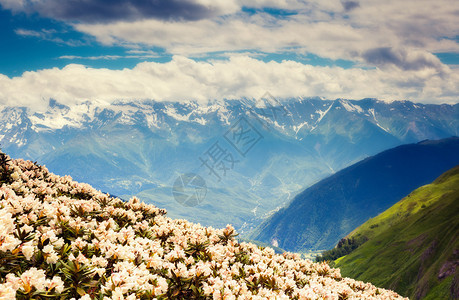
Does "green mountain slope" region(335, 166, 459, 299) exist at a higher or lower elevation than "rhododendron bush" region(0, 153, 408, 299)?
lower

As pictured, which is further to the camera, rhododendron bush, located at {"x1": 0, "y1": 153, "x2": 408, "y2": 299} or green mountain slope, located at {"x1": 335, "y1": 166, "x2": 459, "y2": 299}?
green mountain slope, located at {"x1": 335, "y1": 166, "x2": 459, "y2": 299}

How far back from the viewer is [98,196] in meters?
18.8

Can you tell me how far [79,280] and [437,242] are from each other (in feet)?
488

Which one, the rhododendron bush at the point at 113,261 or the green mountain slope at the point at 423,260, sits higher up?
the rhododendron bush at the point at 113,261

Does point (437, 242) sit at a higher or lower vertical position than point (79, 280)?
lower

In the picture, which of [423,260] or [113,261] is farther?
[423,260]

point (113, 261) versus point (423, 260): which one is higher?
point (113, 261)

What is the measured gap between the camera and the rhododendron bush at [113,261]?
24.2ft

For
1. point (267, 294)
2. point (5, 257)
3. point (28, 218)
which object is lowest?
point (267, 294)

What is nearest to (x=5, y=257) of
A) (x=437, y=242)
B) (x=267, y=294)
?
(x=267, y=294)

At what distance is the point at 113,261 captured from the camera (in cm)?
922

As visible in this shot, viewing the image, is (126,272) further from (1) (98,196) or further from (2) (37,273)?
(1) (98,196)

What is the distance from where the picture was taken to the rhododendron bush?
24.2 ft

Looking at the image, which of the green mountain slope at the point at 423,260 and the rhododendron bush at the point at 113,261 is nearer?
the rhododendron bush at the point at 113,261
